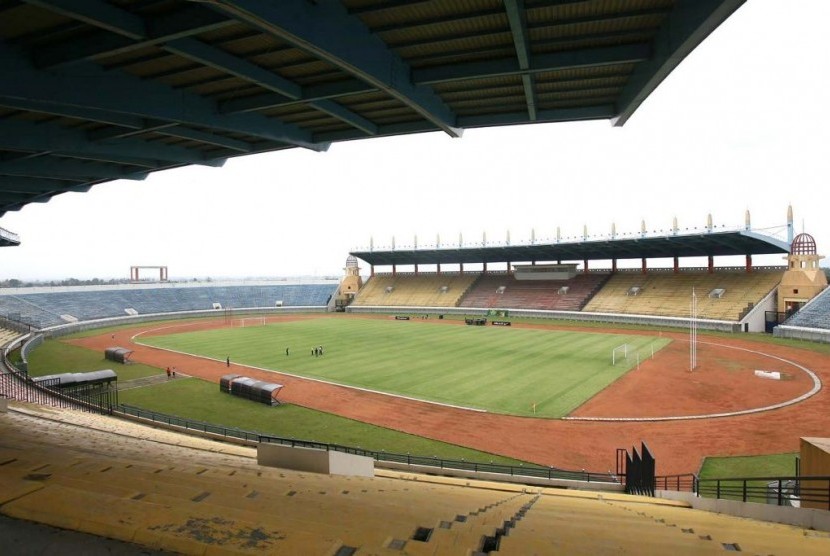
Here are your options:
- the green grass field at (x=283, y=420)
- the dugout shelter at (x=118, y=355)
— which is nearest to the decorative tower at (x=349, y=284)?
the dugout shelter at (x=118, y=355)

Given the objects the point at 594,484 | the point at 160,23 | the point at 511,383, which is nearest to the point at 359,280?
the point at 511,383

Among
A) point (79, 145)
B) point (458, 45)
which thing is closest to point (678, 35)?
point (458, 45)

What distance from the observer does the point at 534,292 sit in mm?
74688

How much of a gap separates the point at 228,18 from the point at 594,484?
16317 mm

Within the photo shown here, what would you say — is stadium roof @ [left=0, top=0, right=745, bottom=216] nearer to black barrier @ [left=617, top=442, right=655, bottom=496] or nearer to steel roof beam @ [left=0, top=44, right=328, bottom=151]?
steel roof beam @ [left=0, top=44, right=328, bottom=151]

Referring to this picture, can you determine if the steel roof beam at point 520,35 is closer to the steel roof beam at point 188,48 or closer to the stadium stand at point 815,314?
the steel roof beam at point 188,48

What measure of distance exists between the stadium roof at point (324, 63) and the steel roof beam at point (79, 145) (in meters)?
0.05

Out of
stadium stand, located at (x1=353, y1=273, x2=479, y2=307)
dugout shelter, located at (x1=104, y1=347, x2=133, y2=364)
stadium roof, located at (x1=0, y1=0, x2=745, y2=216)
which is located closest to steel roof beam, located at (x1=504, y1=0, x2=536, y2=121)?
stadium roof, located at (x1=0, y1=0, x2=745, y2=216)

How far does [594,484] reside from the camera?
1478cm

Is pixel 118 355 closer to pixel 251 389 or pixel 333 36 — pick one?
pixel 251 389

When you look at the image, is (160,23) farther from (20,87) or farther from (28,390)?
(28,390)

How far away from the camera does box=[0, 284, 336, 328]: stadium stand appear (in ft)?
202

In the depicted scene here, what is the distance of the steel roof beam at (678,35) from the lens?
6.41 metres

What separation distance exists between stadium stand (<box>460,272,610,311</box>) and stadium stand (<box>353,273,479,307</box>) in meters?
3.02
